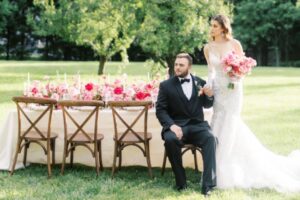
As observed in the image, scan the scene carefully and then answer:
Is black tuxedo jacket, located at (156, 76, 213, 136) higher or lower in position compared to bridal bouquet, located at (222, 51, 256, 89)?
lower

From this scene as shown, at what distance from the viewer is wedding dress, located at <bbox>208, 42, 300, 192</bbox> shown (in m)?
7.53

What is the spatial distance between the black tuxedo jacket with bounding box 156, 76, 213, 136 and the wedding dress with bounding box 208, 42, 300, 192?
1.06 ft

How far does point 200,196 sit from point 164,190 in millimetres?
541

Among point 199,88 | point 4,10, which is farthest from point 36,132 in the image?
point 4,10

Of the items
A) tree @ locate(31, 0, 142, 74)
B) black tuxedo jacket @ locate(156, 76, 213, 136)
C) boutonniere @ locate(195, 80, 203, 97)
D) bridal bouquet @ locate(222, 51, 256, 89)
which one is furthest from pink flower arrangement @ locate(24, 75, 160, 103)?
tree @ locate(31, 0, 142, 74)

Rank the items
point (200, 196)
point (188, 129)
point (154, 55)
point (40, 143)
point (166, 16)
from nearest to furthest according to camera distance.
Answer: point (200, 196), point (188, 129), point (40, 143), point (166, 16), point (154, 55)

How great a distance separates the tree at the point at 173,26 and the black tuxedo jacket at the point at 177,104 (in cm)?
1059

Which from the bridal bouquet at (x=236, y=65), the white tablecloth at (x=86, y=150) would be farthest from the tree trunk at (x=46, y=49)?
the bridal bouquet at (x=236, y=65)

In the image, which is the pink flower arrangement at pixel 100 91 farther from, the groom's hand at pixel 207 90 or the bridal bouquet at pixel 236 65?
the bridal bouquet at pixel 236 65

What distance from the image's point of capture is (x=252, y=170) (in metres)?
7.71

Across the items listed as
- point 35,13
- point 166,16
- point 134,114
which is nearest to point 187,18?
point 166,16

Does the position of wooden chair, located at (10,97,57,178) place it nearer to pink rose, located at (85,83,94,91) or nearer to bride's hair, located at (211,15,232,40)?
pink rose, located at (85,83,94,91)

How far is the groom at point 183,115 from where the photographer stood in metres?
7.21

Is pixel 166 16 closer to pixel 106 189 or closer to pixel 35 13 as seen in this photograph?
pixel 106 189
